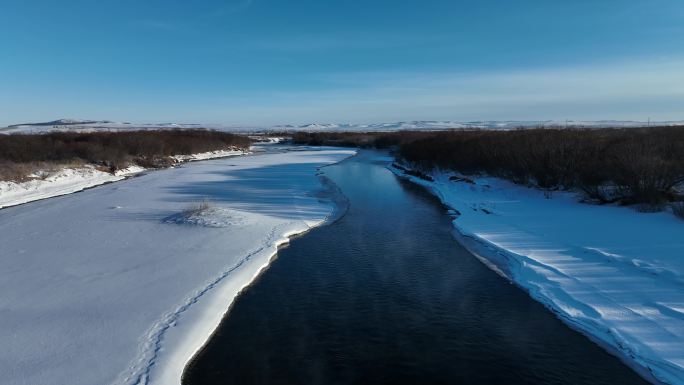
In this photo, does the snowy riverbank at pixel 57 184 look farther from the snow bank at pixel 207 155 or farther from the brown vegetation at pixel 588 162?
the brown vegetation at pixel 588 162

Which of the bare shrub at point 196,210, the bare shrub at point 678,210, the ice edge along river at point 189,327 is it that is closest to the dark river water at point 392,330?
the ice edge along river at point 189,327

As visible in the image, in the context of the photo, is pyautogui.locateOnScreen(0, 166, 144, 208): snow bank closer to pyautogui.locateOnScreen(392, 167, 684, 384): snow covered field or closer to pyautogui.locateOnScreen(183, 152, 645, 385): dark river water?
pyautogui.locateOnScreen(183, 152, 645, 385): dark river water

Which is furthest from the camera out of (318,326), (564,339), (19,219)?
(19,219)

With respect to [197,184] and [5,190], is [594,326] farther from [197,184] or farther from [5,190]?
[5,190]

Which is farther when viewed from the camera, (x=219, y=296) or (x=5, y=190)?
(x=5, y=190)

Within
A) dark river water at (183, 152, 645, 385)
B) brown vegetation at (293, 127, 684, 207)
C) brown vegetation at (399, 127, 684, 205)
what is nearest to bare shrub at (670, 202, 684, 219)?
brown vegetation at (293, 127, 684, 207)

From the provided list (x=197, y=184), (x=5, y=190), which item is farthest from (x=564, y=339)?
(x=5, y=190)
